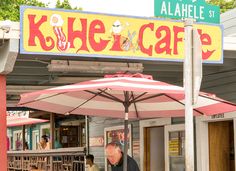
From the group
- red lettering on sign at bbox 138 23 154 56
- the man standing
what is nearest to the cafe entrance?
red lettering on sign at bbox 138 23 154 56

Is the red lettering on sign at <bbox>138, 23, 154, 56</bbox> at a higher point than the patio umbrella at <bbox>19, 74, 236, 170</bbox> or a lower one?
higher

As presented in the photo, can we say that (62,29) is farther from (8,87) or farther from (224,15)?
(8,87)

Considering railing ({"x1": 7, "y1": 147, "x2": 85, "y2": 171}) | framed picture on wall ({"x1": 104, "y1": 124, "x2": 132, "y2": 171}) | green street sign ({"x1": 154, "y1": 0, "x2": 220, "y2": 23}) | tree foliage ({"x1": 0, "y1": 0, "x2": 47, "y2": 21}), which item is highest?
tree foliage ({"x1": 0, "y1": 0, "x2": 47, "y2": 21})

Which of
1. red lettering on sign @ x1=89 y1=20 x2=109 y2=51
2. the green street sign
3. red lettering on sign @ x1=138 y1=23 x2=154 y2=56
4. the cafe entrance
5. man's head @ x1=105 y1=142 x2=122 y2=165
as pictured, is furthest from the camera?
the cafe entrance

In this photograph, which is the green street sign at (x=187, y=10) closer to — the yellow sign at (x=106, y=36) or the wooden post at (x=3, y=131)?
the yellow sign at (x=106, y=36)

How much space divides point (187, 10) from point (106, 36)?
1781 mm

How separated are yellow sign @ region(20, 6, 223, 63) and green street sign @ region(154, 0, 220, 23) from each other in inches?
19.7

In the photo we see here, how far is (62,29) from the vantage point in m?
7.61

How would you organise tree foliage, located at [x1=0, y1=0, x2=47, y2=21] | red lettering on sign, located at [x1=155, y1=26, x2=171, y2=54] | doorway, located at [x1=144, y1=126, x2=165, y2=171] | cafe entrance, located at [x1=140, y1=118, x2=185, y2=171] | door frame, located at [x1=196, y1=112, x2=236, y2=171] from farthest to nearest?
tree foliage, located at [x1=0, y1=0, x2=47, y2=21]
doorway, located at [x1=144, y1=126, x2=165, y2=171]
cafe entrance, located at [x1=140, y1=118, x2=185, y2=171]
door frame, located at [x1=196, y1=112, x2=236, y2=171]
red lettering on sign, located at [x1=155, y1=26, x2=171, y2=54]

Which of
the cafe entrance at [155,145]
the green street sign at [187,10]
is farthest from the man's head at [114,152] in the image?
the cafe entrance at [155,145]

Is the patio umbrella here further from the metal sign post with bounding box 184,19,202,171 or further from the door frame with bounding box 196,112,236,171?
the door frame with bounding box 196,112,236,171

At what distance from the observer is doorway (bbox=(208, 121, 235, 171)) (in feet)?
34.4

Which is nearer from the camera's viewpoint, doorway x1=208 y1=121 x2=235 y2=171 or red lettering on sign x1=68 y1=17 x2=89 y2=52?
red lettering on sign x1=68 y1=17 x2=89 y2=52

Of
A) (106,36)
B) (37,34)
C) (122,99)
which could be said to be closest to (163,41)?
(106,36)
